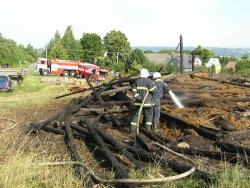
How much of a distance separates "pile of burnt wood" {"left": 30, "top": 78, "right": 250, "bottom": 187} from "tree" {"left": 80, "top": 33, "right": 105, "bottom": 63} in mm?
64648

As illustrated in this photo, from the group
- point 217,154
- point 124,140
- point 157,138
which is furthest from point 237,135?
point 124,140

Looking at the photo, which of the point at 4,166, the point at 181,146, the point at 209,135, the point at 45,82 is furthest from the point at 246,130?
the point at 45,82

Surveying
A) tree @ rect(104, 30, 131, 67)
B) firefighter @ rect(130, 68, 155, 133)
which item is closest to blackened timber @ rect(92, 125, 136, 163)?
firefighter @ rect(130, 68, 155, 133)

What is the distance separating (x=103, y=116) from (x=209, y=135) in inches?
137

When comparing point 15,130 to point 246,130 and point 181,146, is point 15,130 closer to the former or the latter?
point 181,146

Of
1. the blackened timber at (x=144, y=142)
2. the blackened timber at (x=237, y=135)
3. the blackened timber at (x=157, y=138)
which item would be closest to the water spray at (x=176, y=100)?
the blackened timber at (x=157, y=138)

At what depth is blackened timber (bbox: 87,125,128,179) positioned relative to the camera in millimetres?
7745

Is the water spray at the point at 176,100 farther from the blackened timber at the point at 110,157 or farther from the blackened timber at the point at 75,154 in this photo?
the blackened timber at the point at 75,154

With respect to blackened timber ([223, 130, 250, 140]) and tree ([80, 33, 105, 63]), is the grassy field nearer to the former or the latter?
blackened timber ([223, 130, 250, 140])

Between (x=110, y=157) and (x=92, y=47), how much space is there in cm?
7206

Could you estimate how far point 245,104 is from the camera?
12500mm

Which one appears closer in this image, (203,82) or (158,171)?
(158,171)

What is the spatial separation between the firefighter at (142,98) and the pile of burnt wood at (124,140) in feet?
0.89

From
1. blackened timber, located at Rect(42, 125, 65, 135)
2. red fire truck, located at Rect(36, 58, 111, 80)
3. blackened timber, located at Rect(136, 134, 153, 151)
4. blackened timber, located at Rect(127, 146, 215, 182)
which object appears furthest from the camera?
red fire truck, located at Rect(36, 58, 111, 80)
